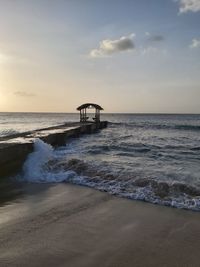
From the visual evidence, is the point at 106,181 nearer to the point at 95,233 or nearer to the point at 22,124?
the point at 95,233

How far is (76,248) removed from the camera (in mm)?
5070

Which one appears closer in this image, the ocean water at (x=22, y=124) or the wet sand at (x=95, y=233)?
the wet sand at (x=95, y=233)

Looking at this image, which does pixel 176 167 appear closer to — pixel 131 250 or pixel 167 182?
pixel 167 182

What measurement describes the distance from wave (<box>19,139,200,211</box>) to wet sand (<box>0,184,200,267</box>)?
23.5 inches

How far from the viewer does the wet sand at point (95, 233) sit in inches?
186

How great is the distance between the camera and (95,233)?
18.8 feet

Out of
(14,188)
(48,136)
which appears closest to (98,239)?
(14,188)

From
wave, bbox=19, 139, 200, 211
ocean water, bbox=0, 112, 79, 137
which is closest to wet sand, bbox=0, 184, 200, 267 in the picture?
wave, bbox=19, 139, 200, 211

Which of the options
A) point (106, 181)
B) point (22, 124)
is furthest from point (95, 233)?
point (22, 124)

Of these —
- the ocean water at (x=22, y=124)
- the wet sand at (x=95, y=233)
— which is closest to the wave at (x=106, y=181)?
the wet sand at (x=95, y=233)

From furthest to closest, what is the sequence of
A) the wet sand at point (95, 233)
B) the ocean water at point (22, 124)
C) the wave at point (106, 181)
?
the ocean water at point (22, 124), the wave at point (106, 181), the wet sand at point (95, 233)

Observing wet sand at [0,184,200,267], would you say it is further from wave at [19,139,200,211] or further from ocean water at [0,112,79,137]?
ocean water at [0,112,79,137]

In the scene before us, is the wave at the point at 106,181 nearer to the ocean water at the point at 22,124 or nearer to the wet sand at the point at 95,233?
the wet sand at the point at 95,233

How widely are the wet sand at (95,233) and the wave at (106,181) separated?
596 mm
